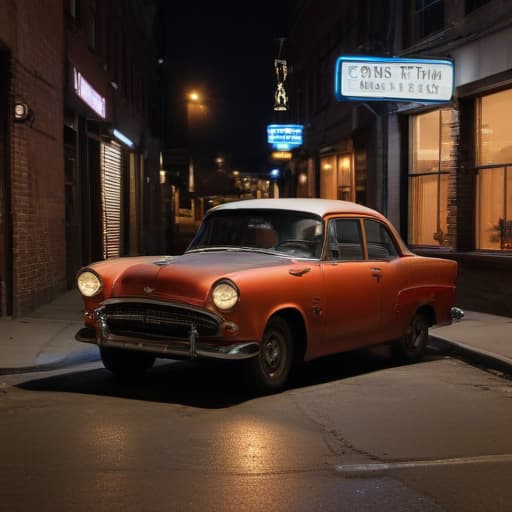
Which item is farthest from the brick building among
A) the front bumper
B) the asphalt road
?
the front bumper

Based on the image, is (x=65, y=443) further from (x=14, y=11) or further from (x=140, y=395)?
(x=14, y=11)

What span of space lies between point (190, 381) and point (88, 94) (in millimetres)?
10673

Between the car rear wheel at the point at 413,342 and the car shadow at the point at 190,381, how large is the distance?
0.18m

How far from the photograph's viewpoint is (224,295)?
262 inches

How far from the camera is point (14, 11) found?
37.5ft

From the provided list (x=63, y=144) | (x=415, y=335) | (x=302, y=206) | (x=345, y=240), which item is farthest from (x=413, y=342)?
(x=63, y=144)

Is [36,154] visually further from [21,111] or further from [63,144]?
[63,144]

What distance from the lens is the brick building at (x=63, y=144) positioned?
11422 mm

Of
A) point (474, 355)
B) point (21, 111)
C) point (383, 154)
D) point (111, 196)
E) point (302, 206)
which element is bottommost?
point (474, 355)

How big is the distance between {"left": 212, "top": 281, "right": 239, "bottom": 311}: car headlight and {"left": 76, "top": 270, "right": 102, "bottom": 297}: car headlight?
1326 millimetres

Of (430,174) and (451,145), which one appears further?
(430,174)

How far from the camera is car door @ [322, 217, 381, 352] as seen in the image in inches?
305

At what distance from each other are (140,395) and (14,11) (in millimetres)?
6935

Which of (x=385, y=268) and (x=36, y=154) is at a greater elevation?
(x=36, y=154)
